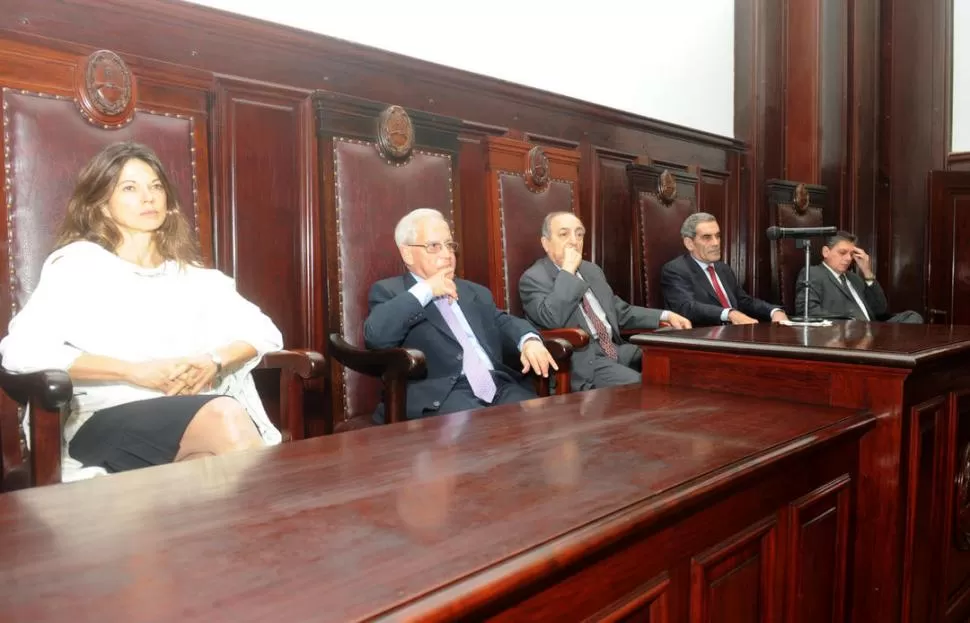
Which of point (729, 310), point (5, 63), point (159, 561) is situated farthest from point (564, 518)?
point (729, 310)

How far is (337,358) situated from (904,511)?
140cm

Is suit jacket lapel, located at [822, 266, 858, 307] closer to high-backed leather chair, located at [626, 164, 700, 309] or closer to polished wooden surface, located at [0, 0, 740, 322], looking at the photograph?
high-backed leather chair, located at [626, 164, 700, 309]

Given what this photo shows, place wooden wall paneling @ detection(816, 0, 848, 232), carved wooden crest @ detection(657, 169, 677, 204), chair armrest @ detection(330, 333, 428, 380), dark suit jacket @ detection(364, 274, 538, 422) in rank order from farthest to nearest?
wooden wall paneling @ detection(816, 0, 848, 232)
carved wooden crest @ detection(657, 169, 677, 204)
dark suit jacket @ detection(364, 274, 538, 422)
chair armrest @ detection(330, 333, 428, 380)

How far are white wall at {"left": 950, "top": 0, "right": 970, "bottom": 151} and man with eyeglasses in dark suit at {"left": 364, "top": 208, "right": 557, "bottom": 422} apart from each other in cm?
415

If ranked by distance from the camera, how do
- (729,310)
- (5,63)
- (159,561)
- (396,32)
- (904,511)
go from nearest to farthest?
(159,561), (904,511), (5,63), (396,32), (729,310)

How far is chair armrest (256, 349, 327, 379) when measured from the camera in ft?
5.51

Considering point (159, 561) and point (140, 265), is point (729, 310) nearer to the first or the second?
point (140, 265)

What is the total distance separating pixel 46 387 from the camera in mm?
1269

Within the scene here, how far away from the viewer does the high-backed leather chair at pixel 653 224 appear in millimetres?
3555

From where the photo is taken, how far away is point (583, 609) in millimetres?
795

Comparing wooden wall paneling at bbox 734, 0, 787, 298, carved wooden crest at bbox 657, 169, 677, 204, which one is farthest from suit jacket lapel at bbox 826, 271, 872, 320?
carved wooden crest at bbox 657, 169, 677, 204

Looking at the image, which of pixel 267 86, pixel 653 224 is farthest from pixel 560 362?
pixel 653 224

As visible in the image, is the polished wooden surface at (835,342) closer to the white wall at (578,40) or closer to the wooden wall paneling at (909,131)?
the white wall at (578,40)

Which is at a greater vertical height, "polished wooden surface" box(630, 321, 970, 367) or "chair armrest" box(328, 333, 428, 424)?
"polished wooden surface" box(630, 321, 970, 367)
